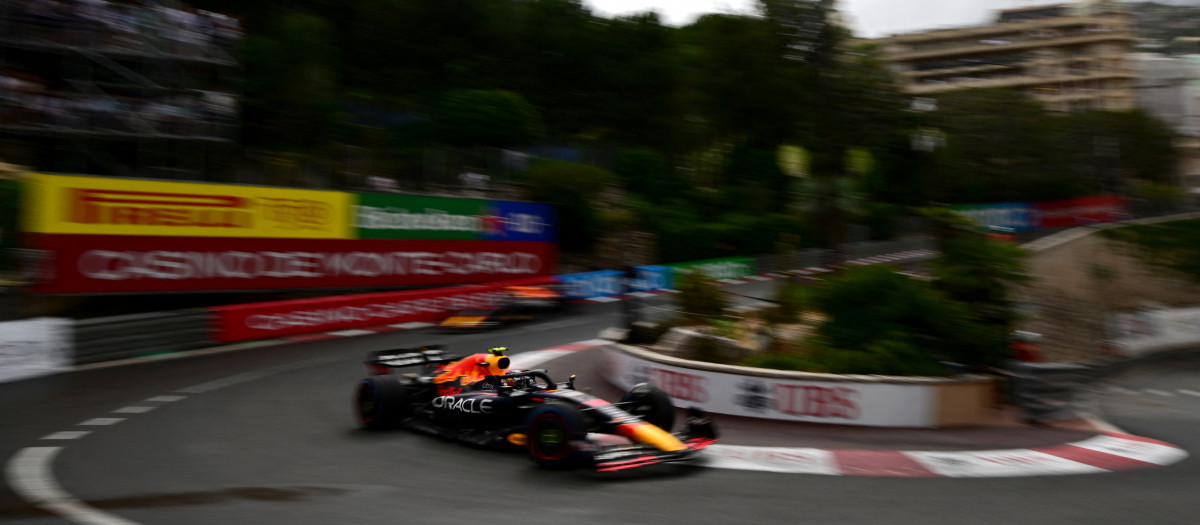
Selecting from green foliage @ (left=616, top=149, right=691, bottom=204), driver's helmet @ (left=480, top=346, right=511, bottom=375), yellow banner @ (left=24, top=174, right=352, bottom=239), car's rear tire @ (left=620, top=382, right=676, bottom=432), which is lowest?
car's rear tire @ (left=620, top=382, right=676, bottom=432)

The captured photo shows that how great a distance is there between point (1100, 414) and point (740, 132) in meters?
39.6

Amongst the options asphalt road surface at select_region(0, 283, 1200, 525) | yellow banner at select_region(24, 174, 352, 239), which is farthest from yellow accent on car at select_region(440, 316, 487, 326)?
asphalt road surface at select_region(0, 283, 1200, 525)

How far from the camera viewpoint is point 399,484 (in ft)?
28.1

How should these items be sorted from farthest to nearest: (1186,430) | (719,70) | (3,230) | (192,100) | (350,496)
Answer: (719,70)
(192,100)
(3,230)
(1186,430)
(350,496)

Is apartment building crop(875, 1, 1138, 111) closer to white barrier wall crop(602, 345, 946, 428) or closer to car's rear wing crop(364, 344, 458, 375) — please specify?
white barrier wall crop(602, 345, 946, 428)

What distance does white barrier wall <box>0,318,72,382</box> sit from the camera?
15180 millimetres

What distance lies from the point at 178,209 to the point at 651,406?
15541 millimetres

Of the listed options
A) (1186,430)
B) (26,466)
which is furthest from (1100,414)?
(26,466)

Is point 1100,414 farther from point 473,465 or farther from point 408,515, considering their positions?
point 408,515

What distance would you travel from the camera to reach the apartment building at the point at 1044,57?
96250 millimetres

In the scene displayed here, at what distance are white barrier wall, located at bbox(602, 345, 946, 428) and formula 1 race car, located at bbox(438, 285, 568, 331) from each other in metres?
10.3

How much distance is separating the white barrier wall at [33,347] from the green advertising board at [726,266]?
67.8ft

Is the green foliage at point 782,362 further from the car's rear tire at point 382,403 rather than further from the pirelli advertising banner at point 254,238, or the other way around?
the pirelli advertising banner at point 254,238

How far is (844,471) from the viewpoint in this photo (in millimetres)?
9312
